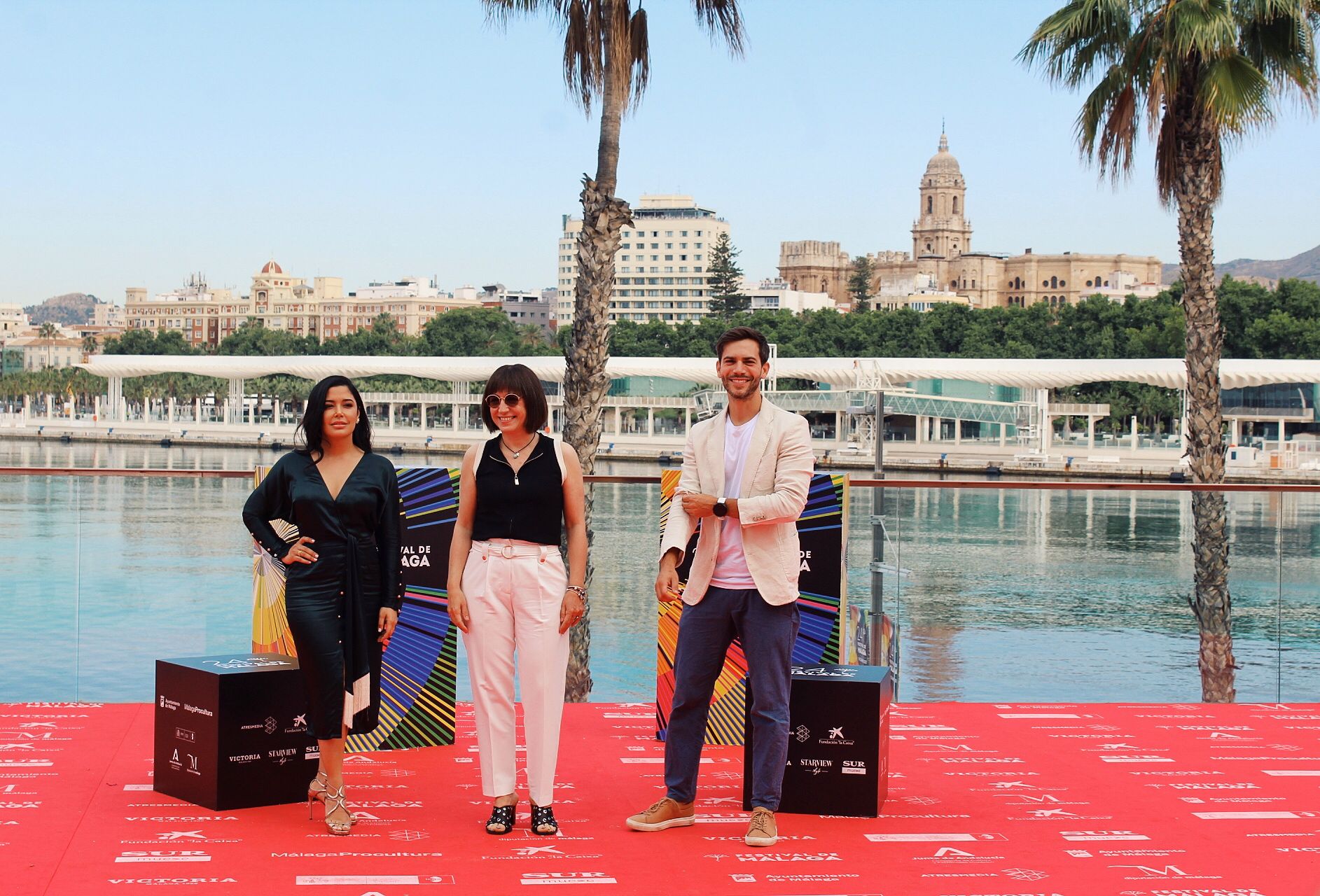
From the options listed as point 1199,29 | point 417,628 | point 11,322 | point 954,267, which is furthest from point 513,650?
point 11,322

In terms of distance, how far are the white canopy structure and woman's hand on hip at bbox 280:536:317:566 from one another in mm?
44840

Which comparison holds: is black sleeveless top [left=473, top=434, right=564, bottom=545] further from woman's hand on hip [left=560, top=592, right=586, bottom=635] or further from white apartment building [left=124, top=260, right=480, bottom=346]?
white apartment building [left=124, top=260, right=480, bottom=346]

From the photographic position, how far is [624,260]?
15250cm

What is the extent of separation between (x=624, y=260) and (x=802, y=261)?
3148cm

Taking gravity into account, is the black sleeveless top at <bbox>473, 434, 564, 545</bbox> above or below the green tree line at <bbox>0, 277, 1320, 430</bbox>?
below

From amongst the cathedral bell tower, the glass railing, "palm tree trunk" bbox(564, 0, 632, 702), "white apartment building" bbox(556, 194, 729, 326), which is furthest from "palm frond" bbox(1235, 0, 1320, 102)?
the cathedral bell tower

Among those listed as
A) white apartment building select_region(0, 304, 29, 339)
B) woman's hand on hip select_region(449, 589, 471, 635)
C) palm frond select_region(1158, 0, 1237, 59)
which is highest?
white apartment building select_region(0, 304, 29, 339)

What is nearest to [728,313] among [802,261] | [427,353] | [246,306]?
[427,353]

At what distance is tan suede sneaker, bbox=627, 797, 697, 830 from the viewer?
3668mm

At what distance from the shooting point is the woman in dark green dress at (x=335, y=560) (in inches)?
142

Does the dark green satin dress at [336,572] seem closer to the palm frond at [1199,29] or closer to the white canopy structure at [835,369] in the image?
the palm frond at [1199,29]

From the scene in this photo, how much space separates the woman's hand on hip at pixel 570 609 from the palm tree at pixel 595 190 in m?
5.37

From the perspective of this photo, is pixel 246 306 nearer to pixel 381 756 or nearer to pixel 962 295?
pixel 962 295

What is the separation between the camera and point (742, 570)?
12.0 feet
